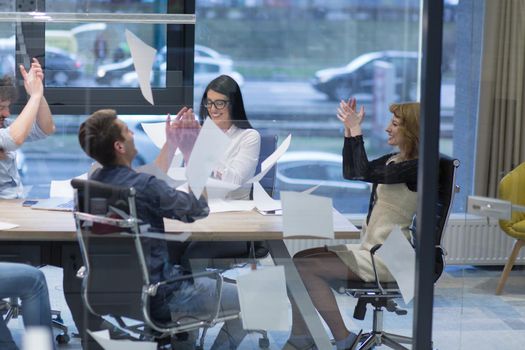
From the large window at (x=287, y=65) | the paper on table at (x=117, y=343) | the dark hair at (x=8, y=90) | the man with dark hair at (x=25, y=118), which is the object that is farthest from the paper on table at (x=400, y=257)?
the dark hair at (x=8, y=90)

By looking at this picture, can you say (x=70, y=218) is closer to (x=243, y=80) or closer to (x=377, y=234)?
(x=243, y=80)

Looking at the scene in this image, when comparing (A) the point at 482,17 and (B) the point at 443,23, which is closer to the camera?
(B) the point at 443,23

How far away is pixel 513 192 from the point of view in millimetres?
3680

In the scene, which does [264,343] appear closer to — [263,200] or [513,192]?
[263,200]

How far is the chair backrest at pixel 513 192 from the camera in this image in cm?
367

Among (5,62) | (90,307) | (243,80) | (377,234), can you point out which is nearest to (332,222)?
(377,234)

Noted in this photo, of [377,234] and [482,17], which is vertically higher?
[482,17]

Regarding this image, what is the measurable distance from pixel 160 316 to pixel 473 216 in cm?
117

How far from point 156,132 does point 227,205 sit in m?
0.33

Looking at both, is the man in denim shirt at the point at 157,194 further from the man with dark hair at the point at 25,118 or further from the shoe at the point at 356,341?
the shoe at the point at 356,341

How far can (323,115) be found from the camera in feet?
11.1

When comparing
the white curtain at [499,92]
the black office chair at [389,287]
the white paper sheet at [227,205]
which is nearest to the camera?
the white paper sheet at [227,205]

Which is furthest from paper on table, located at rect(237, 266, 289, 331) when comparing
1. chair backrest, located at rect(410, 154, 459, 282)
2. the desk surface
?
chair backrest, located at rect(410, 154, 459, 282)

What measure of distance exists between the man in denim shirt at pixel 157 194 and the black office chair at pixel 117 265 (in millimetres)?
23
